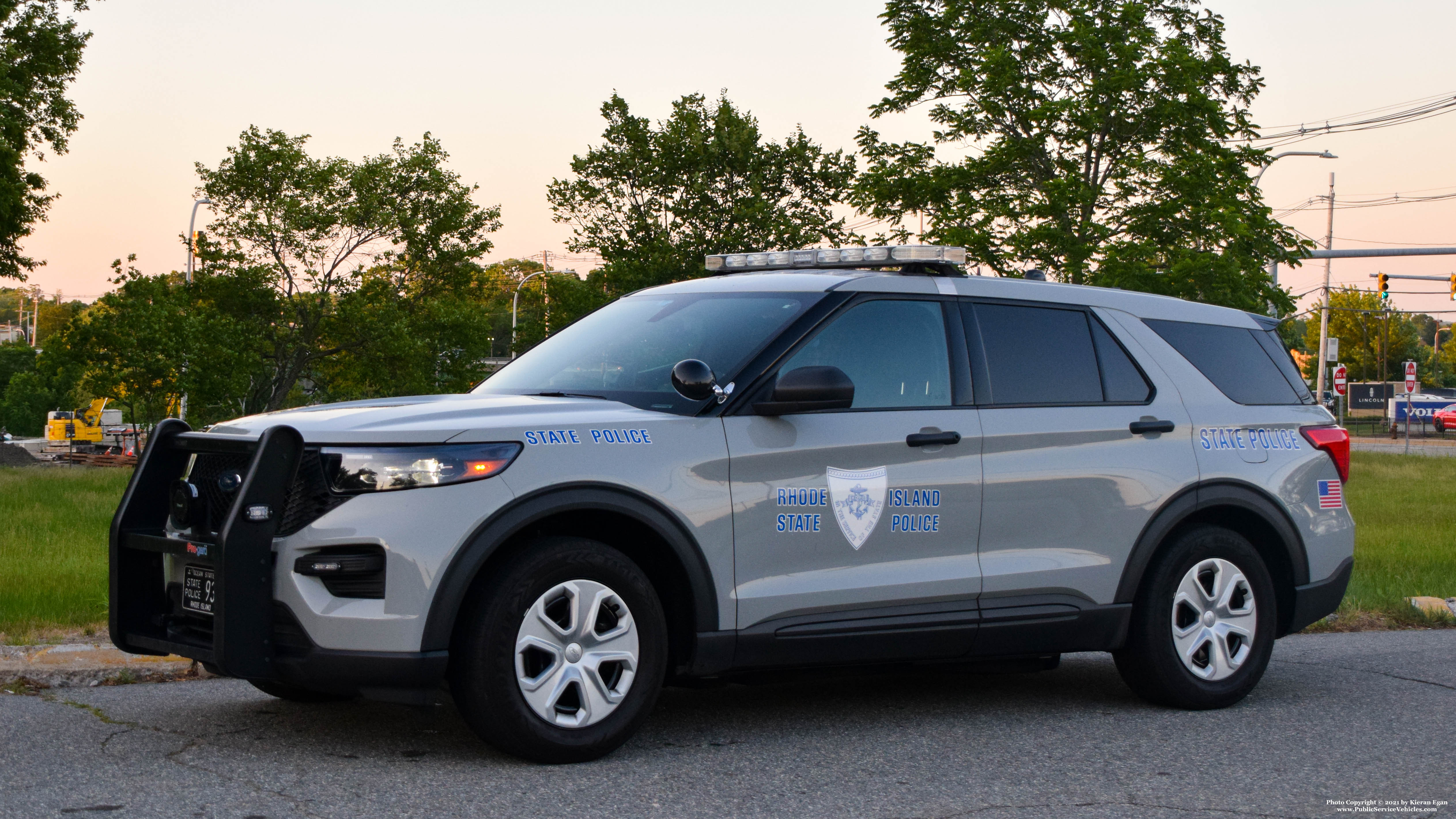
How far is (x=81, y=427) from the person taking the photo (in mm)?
48438

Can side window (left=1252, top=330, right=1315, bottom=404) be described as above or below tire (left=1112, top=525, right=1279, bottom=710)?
above

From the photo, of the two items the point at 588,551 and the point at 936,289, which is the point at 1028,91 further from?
the point at 588,551

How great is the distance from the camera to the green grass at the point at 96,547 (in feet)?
26.6

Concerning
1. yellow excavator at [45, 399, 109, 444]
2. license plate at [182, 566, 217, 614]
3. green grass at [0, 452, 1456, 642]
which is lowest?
yellow excavator at [45, 399, 109, 444]

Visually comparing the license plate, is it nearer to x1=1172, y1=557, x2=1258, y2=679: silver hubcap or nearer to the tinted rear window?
x1=1172, y1=557, x2=1258, y2=679: silver hubcap

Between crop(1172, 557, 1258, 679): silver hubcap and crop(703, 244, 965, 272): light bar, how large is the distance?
1.76 m

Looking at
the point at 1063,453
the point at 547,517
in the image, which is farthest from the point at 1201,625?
the point at 547,517

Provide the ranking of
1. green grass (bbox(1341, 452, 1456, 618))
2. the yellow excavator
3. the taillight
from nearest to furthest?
the taillight → green grass (bbox(1341, 452, 1456, 618)) → the yellow excavator

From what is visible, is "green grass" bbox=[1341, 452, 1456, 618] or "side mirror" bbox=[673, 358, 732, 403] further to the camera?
"green grass" bbox=[1341, 452, 1456, 618]

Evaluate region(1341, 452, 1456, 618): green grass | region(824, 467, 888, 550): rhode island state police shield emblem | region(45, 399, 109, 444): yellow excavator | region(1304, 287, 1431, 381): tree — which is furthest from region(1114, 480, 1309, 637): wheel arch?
region(1304, 287, 1431, 381): tree

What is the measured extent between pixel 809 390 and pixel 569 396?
1017 mm

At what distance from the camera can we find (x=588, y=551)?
4918 mm

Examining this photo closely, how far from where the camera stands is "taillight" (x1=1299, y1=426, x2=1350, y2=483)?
6.95m

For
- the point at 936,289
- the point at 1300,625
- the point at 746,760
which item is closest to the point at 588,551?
the point at 746,760
